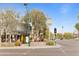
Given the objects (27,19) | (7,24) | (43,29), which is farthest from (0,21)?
(43,29)

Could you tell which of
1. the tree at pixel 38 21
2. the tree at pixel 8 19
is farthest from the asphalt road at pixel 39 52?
the tree at pixel 38 21

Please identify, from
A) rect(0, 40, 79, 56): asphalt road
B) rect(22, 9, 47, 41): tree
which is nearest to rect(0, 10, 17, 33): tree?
rect(22, 9, 47, 41): tree

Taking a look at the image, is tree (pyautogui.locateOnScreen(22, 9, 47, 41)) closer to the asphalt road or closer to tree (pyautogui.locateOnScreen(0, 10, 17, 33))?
tree (pyautogui.locateOnScreen(0, 10, 17, 33))

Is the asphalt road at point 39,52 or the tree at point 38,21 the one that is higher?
the tree at point 38,21

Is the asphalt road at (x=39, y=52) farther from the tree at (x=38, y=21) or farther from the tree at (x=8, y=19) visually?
the tree at (x=38, y=21)

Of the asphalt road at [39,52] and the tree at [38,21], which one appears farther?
the tree at [38,21]

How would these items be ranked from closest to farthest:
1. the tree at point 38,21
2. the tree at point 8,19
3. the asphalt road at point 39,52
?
the asphalt road at point 39,52 < the tree at point 8,19 < the tree at point 38,21

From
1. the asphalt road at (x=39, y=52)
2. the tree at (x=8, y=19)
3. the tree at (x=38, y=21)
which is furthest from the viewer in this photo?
the tree at (x=38, y=21)

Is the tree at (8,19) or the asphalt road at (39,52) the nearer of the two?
the asphalt road at (39,52)

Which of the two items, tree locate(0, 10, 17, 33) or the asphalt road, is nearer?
the asphalt road

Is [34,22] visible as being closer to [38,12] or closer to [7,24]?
[38,12]

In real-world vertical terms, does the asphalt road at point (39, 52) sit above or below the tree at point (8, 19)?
below

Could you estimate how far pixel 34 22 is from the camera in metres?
37.8

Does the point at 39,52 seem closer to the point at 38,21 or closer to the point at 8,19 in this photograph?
the point at 8,19
